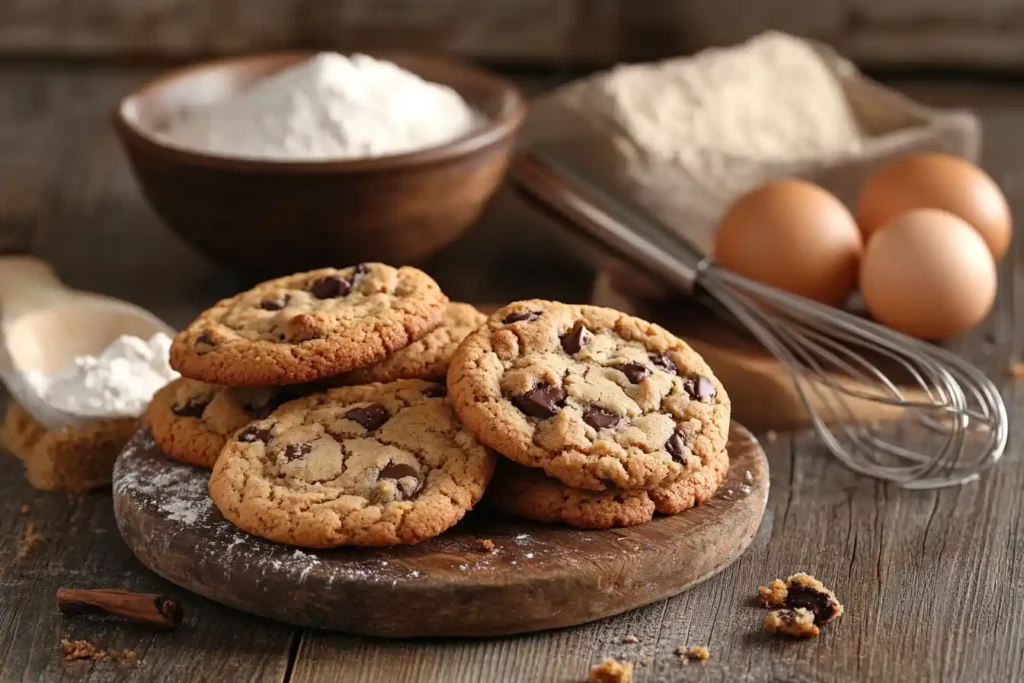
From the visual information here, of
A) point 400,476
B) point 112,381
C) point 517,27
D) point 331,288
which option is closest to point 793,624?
point 400,476

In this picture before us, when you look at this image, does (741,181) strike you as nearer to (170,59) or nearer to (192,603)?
(192,603)

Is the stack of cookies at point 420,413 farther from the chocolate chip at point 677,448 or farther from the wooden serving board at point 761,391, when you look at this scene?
the wooden serving board at point 761,391

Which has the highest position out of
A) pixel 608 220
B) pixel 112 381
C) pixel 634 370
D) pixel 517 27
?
pixel 634 370

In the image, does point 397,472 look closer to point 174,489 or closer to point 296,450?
point 296,450

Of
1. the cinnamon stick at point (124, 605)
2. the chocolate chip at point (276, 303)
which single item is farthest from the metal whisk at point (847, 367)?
the cinnamon stick at point (124, 605)

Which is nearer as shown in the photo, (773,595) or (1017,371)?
(773,595)

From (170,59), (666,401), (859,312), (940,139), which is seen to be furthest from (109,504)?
(170,59)

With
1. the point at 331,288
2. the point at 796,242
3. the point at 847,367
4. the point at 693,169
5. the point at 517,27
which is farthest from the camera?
the point at 517,27
